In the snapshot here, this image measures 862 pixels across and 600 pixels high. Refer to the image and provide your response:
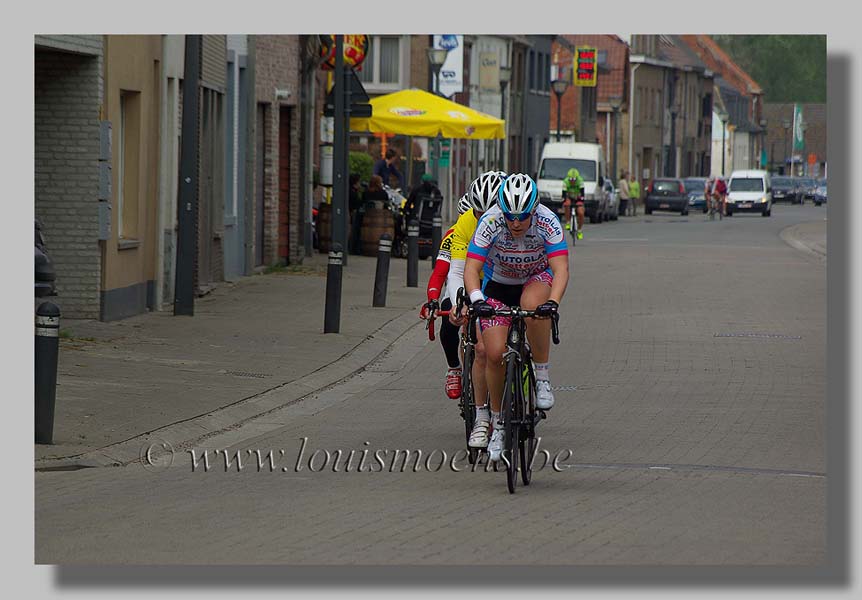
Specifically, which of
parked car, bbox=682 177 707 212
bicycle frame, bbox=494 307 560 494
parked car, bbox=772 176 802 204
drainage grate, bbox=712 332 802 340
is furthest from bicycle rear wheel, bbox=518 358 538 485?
parked car, bbox=772 176 802 204

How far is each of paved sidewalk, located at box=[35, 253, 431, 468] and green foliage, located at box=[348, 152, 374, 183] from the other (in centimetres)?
1313

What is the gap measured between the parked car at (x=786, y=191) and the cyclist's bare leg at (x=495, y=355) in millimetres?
89312

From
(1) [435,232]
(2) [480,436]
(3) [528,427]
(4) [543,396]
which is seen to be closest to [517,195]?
(3) [528,427]

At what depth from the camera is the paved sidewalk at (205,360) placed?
11633 mm

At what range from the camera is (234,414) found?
1241 cm

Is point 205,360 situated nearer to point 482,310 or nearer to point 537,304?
point 537,304

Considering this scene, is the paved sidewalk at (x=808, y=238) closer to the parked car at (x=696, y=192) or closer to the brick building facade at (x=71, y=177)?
the parked car at (x=696, y=192)

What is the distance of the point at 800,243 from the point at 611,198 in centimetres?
2031

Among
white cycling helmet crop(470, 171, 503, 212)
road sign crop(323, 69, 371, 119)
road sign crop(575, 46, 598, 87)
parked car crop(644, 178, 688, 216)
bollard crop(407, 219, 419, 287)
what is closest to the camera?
white cycling helmet crop(470, 171, 503, 212)

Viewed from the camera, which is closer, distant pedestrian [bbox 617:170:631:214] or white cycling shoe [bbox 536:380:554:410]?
white cycling shoe [bbox 536:380:554:410]

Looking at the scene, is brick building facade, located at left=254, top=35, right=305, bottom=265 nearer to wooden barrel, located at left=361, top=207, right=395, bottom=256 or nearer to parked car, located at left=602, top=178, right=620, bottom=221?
wooden barrel, located at left=361, top=207, right=395, bottom=256

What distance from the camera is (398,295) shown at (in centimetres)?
2342

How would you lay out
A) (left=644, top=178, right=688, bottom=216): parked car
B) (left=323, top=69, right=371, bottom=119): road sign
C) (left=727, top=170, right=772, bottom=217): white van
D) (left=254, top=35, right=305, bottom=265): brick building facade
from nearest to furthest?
(left=323, top=69, right=371, bottom=119): road sign
(left=254, top=35, right=305, bottom=265): brick building facade
(left=727, top=170, right=772, bottom=217): white van
(left=644, top=178, right=688, bottom=216): parked car

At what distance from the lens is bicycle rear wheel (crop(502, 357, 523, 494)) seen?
9.27 meters
